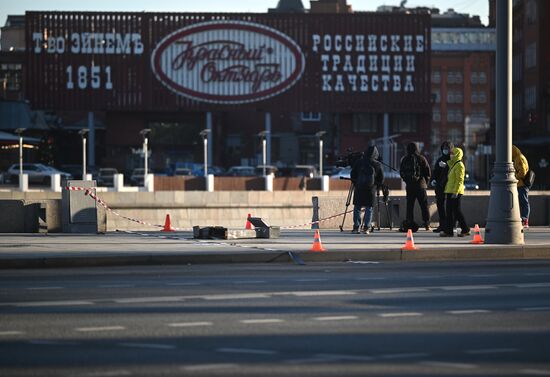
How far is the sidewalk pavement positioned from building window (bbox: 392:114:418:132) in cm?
7981

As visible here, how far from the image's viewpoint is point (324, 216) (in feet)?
111

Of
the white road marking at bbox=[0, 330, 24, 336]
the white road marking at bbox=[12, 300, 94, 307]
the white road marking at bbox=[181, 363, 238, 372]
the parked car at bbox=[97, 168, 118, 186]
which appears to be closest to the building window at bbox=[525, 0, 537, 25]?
the parked car at bbox=[97, 168, 118, 186]

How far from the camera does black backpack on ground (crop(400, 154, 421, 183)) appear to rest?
27062 millimetres

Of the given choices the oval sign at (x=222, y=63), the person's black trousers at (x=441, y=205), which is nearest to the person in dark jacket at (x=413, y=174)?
the person's black trousers at (x=441, y=205)

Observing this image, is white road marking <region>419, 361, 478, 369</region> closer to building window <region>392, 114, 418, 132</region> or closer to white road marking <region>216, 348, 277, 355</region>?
white road marking <region>216, 348, 277, 355</region>

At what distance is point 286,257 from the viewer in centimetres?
2128

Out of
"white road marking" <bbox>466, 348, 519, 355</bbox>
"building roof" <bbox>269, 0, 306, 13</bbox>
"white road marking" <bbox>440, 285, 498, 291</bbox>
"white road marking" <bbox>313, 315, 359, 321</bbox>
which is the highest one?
"building roof" <bbox>269, 0, 306, 13</bbox>

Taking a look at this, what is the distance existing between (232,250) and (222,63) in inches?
3095

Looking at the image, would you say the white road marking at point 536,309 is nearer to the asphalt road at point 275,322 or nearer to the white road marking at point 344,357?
the asphalt road at point 275,322

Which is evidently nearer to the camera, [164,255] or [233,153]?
[164,255]

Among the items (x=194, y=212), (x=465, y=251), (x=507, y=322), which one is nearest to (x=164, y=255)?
(x=465, y=251)

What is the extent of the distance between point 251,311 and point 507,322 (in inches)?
102

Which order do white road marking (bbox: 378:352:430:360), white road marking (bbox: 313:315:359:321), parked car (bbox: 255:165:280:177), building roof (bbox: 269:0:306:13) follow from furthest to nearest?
building roof (bbox: 269:0:306:13) < parked car (bbox: 255:165:280:177) < white road marking (bbox: 313:315:359:321) < white road marking (bbox: 378:352:430:360)

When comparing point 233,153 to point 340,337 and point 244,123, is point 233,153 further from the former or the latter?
point 340,337
